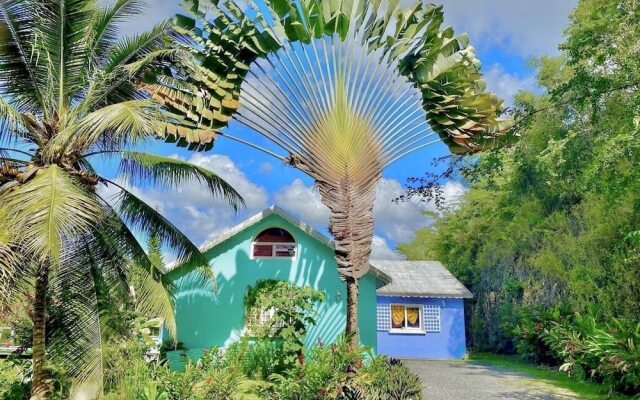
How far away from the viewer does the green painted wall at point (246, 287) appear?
43.7 feet

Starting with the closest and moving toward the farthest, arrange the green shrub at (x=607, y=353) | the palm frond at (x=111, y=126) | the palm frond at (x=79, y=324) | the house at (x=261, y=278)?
the palm frond at (x=111, y=126) < the palm frond at (x=79, y=324) < the green shrub at (x=607, y=353) < the house at (x=261, y=278)

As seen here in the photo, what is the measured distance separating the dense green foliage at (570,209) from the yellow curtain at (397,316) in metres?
4.81

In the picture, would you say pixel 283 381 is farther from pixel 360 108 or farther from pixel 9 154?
pixel 9 154

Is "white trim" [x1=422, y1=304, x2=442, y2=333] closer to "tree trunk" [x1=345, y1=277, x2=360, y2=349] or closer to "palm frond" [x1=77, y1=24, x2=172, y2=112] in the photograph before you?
"tree trunk" [x1=345, y1=277, x2=360, y2=349]

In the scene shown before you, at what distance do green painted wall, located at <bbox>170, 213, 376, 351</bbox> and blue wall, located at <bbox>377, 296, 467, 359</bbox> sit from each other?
956 cm

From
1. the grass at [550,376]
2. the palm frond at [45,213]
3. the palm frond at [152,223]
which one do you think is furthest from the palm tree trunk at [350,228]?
the grass at [550,376]

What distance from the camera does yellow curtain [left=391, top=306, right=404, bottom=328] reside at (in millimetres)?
23094

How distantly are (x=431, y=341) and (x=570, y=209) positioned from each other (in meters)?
8.71

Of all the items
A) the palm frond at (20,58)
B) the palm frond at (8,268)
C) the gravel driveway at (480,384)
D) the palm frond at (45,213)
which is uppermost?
the palm frond at (20,58)

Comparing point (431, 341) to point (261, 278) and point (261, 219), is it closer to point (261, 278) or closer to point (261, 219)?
point (261, 278)

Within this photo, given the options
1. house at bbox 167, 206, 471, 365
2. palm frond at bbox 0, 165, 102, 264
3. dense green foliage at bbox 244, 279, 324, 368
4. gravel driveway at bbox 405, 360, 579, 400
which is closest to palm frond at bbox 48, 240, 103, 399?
palm frond at bbox 0, 165, 102, 264

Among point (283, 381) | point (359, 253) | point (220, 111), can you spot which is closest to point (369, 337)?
point (283, 381)

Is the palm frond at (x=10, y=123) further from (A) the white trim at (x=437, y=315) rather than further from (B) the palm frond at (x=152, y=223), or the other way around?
(A) the white trim at (x=437, y=315)

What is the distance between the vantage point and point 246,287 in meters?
13.7
